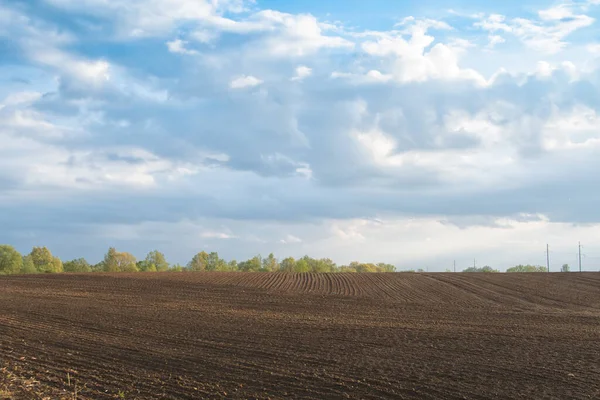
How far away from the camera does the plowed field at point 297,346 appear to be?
12.6m

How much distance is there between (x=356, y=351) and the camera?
17578 millimetres

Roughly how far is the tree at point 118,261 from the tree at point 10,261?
46.0 feet

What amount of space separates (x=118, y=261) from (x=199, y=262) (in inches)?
838

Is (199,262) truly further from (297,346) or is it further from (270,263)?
(297,346)

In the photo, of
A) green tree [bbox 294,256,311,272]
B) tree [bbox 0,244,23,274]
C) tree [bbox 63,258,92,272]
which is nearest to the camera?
tree [bbox 0,244,23,274]

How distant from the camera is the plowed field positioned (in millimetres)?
12562

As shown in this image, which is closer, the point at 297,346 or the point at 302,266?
the point at 297,346

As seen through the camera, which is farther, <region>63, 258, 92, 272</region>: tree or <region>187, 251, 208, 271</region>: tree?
<region>187, 251, 208, 271</region>: tree

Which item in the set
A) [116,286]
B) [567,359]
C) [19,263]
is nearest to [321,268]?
[19,263]

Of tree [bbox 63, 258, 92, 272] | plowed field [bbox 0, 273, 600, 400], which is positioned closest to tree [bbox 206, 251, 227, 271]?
tree [bbox 63, 258, 92, 272]

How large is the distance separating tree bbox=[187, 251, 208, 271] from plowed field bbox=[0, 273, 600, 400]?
72.4m

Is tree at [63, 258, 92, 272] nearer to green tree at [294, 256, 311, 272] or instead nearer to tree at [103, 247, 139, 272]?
tree at [103, 247, 139, 272]

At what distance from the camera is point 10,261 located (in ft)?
290

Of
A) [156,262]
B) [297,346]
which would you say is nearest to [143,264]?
[156,262]
